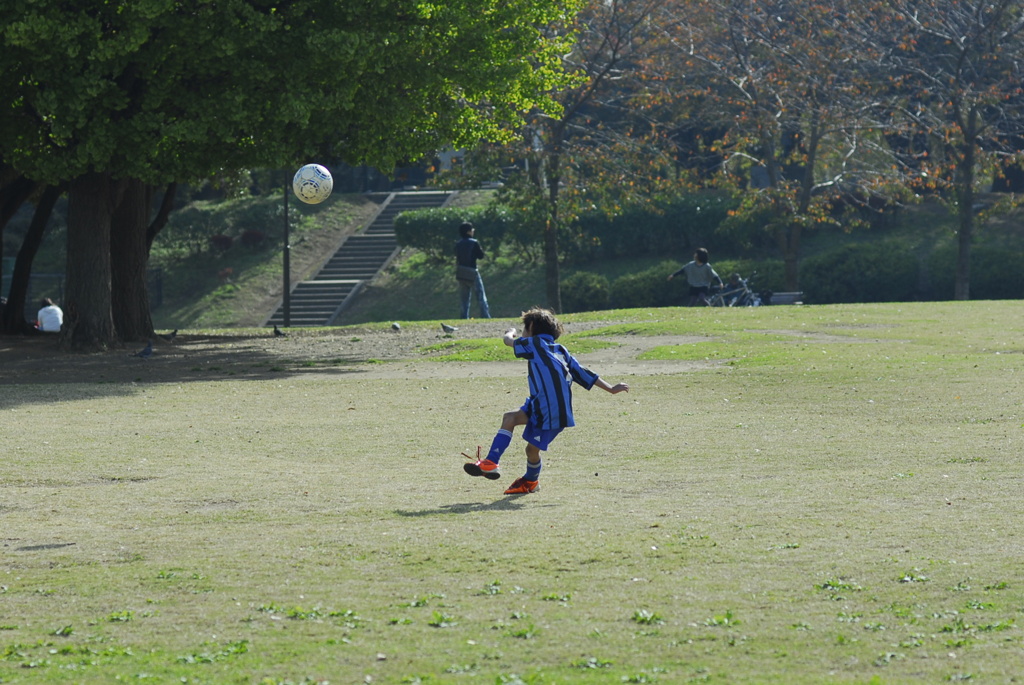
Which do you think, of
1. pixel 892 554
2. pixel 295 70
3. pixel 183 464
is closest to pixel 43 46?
pixel 295 70

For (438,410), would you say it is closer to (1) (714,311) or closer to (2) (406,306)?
(1) (714,311)

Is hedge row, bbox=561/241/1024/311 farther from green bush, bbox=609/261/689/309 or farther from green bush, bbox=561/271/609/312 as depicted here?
green bush, bbox=561/271/609/312

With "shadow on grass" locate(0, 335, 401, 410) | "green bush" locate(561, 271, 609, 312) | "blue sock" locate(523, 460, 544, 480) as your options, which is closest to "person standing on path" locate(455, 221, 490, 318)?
"shadow on grass" locate(0, 335, 401, 410)

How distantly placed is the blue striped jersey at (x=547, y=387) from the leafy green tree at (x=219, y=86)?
10.5m

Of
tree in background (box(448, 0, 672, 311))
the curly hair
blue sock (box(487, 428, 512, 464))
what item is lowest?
blue sock (box(487, 428, 512, 464))

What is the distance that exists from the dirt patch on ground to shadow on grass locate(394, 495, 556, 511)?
911 cm

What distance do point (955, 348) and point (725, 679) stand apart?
16.4 meters

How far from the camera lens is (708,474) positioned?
10.6 meters

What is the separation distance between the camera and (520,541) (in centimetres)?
798

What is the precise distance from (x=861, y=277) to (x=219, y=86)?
23.6m

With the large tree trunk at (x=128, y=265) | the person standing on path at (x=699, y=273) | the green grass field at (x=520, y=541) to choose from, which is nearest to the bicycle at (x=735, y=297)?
the person standing on path at (x=699, y=273)

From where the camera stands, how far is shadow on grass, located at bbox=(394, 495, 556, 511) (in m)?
9.09

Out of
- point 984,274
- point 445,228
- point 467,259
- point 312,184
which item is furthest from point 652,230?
point 312,184

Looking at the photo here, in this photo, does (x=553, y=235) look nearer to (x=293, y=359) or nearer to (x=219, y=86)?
(x=293, y=359)
